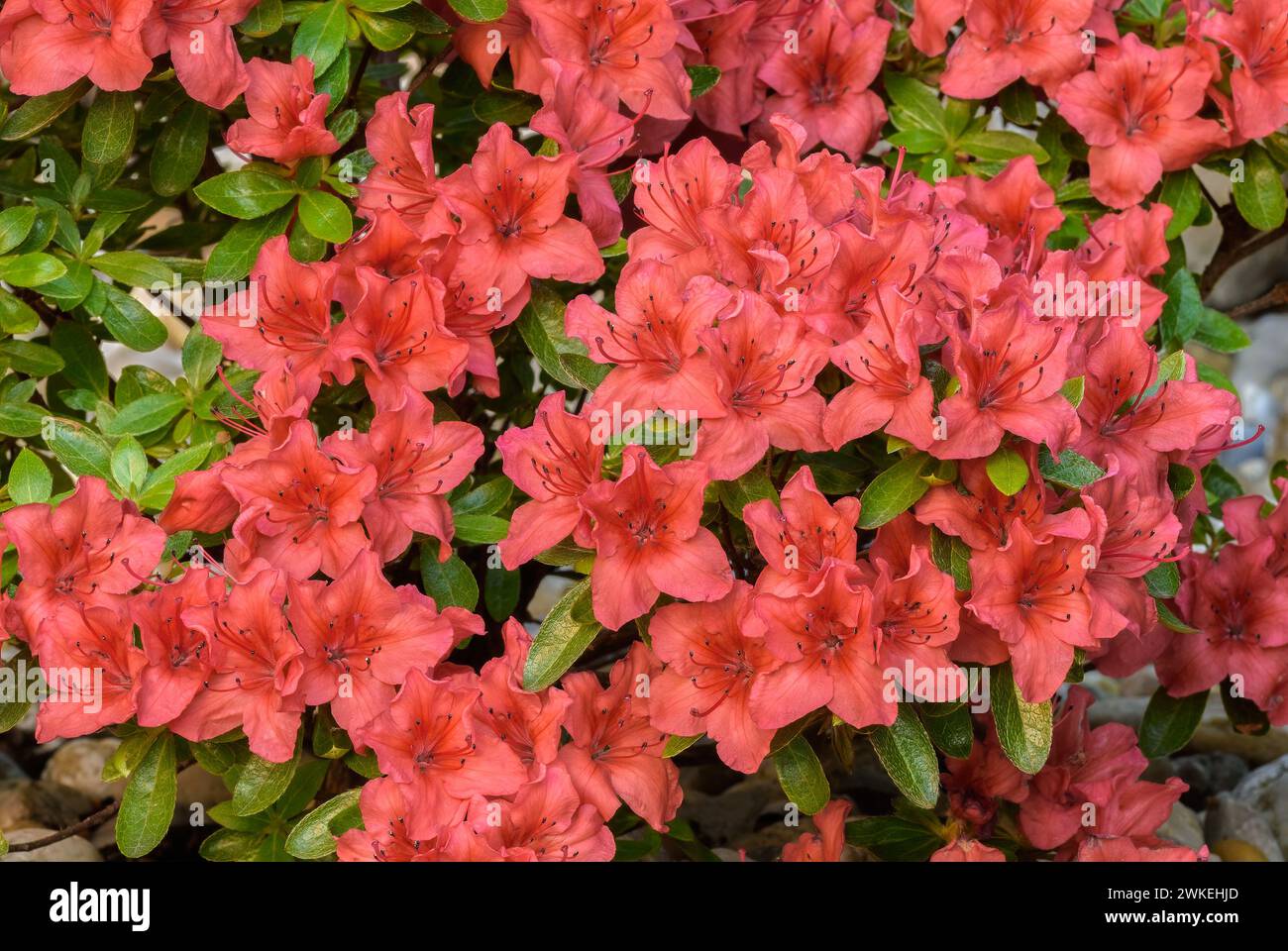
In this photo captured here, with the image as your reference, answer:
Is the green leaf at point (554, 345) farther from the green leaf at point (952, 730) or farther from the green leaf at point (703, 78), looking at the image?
the green leaf at point (952, 730)

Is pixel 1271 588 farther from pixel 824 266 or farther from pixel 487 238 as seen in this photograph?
pixel 487 238

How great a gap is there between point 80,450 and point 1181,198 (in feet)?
6.12

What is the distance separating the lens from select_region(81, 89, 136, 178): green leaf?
240 centimetres

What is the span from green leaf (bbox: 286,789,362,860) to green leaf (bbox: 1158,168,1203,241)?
1667 millimetres

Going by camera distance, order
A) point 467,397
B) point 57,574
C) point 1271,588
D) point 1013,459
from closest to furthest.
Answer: point 1013,459 → point 57,574 → point 1271,588 → point 467,397

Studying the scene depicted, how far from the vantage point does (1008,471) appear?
1971 mm

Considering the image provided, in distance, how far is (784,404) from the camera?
6.63 ft

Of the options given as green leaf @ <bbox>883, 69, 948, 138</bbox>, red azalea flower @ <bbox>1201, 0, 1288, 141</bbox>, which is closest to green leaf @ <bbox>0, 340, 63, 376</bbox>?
green leaf @ <bbox>883, 69, 948, 138</bbox>

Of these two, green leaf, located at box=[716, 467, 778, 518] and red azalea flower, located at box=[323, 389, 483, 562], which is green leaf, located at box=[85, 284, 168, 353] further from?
green leaf, located at box=[716, 467, 778, 518]

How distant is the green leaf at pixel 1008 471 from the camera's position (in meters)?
1.96

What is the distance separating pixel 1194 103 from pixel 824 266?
92cm

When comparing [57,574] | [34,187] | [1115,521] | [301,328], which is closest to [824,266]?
[1115,521]

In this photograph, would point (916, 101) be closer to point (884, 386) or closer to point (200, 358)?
point (884, 386)

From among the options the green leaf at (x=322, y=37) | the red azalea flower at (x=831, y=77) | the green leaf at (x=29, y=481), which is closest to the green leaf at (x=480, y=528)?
the green leaf at (x=29, y=481)
